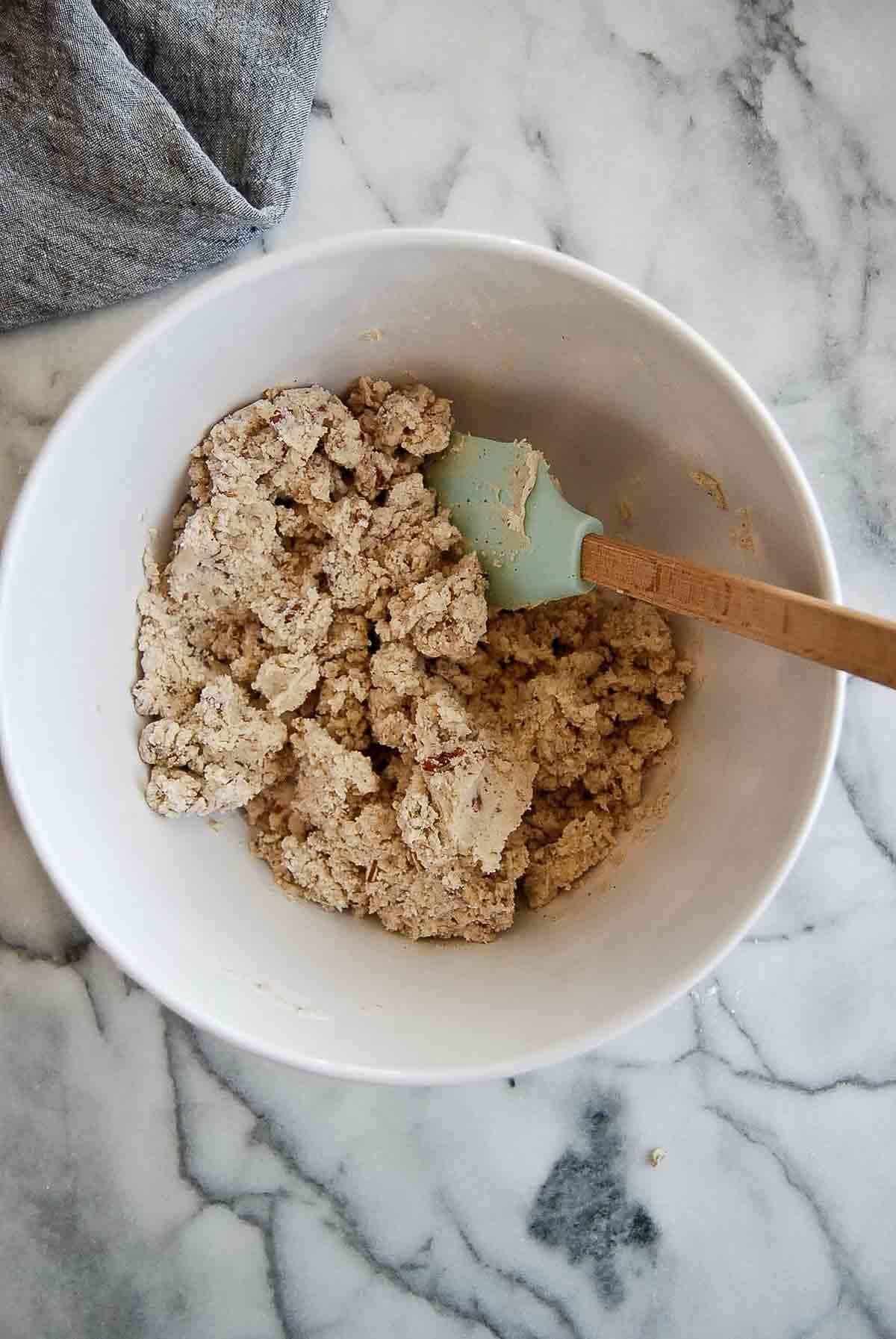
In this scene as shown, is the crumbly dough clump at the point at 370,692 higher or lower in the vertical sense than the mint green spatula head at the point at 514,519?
lower

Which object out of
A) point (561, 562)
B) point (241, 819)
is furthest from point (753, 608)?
point (241, 819)

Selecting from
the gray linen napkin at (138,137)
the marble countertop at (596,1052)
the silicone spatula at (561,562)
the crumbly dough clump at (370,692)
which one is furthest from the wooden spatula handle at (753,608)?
the gray linen napkin at (138,137)

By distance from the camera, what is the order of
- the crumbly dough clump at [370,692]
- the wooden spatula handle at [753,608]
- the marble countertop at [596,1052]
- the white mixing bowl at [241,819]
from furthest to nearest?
the marble countertop at [596,1052] → the crumbly dough clump at [370,692] → the white mixing bowl at [241,819] → the wooden spatula handle at [753,608]

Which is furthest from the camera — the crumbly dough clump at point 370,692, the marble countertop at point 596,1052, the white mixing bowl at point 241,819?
the marble countertop at point 596,1052

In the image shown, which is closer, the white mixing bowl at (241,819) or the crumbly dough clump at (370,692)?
the white mixing bowl at (241,819)

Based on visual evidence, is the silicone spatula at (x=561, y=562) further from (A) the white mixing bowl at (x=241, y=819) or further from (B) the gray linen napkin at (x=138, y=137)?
(B) the gray linen napkin at (x=138, y=137)

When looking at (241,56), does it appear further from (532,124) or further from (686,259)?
(686,259)
